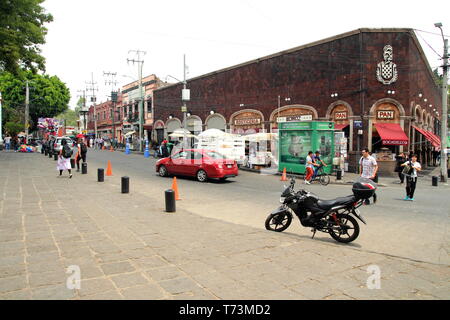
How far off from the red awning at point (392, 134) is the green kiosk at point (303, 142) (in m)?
3.89

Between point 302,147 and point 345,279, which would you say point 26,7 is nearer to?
point 302,147

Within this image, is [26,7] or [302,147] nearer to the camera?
[302,147]

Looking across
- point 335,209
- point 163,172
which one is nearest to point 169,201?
point 335,209

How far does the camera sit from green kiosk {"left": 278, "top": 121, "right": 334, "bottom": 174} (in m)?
19.2

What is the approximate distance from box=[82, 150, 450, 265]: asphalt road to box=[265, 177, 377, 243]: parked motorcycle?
26cm

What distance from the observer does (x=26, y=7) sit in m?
22.8

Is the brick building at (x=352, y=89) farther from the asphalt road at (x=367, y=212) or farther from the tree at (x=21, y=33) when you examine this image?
the tree at (x=21, y=33)

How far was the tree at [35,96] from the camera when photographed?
52.1 m

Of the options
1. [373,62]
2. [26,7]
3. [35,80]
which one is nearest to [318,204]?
[373,62]

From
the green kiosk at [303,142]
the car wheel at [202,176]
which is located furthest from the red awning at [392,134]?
the car wheel at [202,176]

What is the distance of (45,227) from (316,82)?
21.8 m

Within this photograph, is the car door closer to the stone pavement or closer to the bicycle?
the bicycle

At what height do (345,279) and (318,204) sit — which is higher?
(318,204)

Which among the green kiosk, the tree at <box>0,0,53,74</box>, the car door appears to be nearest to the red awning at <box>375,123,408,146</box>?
the green kiosk
